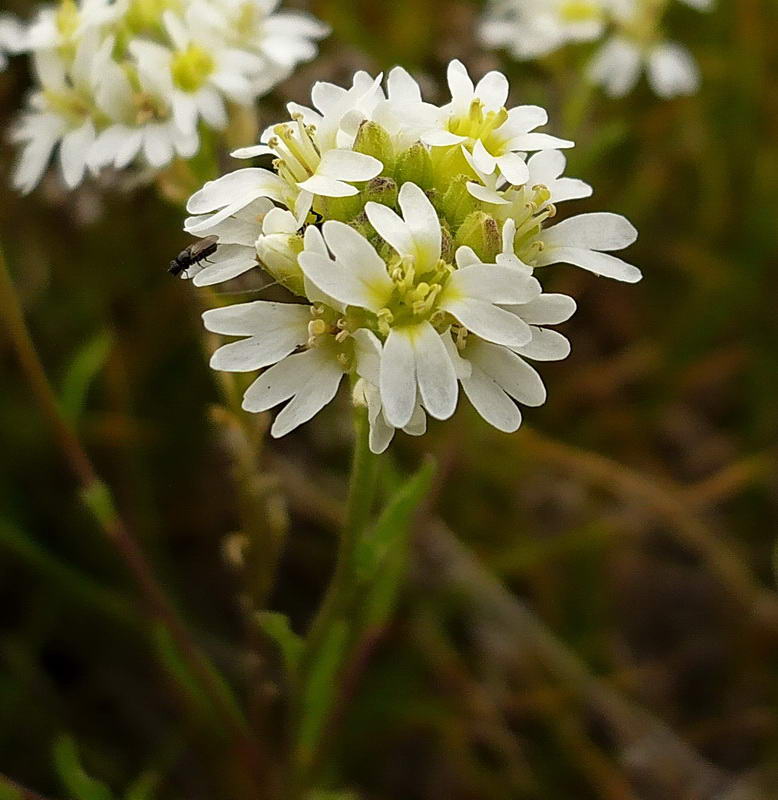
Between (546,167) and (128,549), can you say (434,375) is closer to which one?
(546,167)

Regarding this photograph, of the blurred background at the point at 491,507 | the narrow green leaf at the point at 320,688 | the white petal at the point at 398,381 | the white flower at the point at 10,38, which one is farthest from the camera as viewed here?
the blurred background at the point at 491,507

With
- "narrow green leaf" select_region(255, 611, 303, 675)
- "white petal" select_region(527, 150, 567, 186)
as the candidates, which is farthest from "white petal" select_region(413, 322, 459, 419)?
"narrow green leaf" select_region(255, 611, 303, 675)

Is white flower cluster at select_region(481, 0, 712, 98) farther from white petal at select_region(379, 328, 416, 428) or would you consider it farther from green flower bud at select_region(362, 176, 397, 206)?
white petal at select_region(379, 328, 416, 428)

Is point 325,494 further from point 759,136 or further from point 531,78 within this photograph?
point 759,136

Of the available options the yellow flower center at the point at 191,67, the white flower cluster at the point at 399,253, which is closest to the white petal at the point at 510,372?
the white flower cluster at the point at 399,253

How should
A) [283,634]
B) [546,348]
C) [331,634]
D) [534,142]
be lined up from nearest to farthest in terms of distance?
[546,348] < [534,142] < [283,634] < [331,634]

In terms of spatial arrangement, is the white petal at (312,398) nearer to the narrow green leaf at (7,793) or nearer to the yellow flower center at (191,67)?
the narrow green leaf at (7,793)

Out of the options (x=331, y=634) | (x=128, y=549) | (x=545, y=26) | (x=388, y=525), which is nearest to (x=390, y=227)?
(x=388, y=525)
